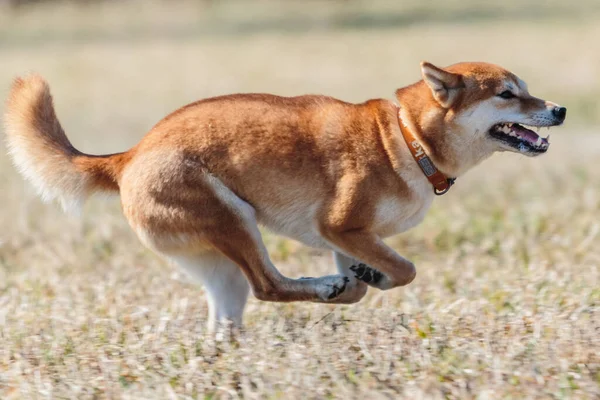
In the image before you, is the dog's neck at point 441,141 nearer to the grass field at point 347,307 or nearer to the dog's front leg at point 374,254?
the dog's front leg at point 374,254

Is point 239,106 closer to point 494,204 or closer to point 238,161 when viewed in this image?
point 238,161

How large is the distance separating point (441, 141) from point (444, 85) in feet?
0.96

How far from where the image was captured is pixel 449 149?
215 inches

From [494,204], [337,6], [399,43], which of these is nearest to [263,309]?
[494,204]

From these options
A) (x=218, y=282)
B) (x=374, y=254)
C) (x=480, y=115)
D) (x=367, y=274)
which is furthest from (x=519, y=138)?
(x=218, y=282)

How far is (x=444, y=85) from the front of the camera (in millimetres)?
5445

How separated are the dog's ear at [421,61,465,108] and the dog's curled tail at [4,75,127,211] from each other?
167cm

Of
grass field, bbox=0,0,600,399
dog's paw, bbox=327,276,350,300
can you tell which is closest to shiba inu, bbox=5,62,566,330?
dog's paw, bbox=327,276,350,300

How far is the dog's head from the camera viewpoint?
214 inches

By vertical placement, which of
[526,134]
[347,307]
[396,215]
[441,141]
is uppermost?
[526,134]

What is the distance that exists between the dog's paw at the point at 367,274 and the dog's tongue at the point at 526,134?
1043 mm

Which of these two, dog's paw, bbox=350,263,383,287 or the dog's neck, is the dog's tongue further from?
dog's paw, bbox=350,263,383,287

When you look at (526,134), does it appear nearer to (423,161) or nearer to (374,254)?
(423,161)

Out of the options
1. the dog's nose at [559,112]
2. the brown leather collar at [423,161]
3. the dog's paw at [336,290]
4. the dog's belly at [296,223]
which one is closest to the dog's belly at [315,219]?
the dog's belly at [296,223]
